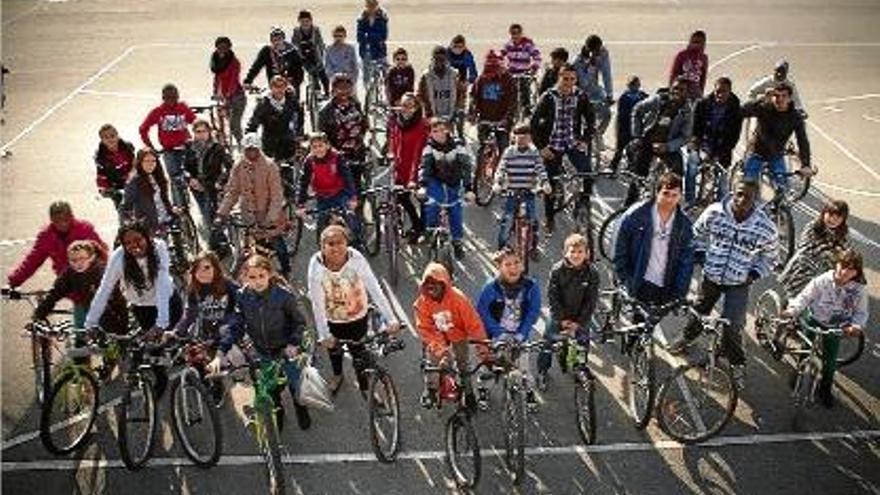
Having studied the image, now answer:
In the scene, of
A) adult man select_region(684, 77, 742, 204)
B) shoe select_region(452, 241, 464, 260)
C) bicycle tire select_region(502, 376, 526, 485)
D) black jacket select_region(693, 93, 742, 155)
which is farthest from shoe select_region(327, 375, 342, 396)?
black jacket select_region(693, 93, 742, 155)

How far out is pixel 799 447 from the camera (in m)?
8.55

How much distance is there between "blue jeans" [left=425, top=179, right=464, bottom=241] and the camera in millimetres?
10812

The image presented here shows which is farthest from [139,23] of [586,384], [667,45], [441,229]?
[586,384]

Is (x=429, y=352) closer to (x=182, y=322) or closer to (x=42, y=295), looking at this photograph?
(x=182, y=322)

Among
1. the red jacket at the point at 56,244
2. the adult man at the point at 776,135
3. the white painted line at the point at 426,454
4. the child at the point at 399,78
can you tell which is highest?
the child at the point at 399,78

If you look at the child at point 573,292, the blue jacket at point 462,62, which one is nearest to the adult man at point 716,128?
the blue jacket at point 462,62

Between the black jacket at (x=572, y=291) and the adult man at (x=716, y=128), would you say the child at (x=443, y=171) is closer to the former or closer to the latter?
the black jacket at (x=572, y=291)

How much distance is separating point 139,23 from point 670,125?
18079 millimetres

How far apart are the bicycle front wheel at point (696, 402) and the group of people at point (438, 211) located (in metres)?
0.47

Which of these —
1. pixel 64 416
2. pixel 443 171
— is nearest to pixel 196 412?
pixel 64 416

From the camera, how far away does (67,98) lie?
18.9 metres

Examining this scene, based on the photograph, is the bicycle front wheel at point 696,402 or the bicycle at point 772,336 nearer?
the bicycle front wheel at point 696,402

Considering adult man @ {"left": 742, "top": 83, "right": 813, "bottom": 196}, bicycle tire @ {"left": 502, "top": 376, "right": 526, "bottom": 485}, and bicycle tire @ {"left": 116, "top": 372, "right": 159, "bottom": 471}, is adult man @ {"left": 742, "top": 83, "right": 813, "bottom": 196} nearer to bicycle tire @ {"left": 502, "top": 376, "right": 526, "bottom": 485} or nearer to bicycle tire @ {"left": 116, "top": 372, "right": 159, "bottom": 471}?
bicycle tire @ {"left": 502, "top": 376, "right": 526, "bottom": 485}

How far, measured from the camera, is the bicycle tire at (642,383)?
28.1ft
